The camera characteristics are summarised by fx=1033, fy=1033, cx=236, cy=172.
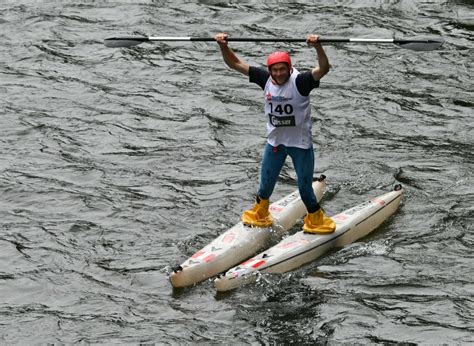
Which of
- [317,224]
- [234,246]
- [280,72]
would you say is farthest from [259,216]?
[280,72]

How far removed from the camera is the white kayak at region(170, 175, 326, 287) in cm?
1305

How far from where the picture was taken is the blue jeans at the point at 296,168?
13.2m

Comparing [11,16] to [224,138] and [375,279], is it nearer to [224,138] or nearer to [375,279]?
[224,138]

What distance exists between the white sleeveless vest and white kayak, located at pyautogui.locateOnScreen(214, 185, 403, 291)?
4.49 ft

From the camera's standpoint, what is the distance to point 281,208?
14.8 metres

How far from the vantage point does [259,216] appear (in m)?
14.1

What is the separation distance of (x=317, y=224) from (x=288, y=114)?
1.71 metres

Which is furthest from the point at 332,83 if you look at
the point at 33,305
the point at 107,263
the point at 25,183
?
the point at 33,305

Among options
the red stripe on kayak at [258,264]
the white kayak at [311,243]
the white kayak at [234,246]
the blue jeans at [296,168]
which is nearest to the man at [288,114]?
the blue jeans at [296,168]

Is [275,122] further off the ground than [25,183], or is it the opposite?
[275,122]

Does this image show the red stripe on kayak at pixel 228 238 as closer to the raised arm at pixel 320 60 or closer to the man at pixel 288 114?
the man at pixel 288 114

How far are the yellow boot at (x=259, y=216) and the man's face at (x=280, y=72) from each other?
190cm

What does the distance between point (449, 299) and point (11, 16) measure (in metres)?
15.5

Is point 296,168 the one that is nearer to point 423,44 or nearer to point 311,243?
point 311,243
